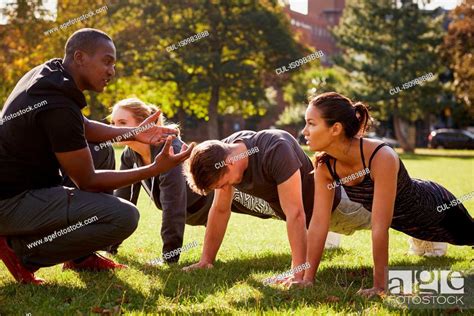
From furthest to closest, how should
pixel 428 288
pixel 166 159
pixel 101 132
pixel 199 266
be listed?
pixel 199 266
pixel 101 132
pixel 428 288
pixel 166 159

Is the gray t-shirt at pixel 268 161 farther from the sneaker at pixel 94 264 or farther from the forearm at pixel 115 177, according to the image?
the sneaker at pixel 94 264

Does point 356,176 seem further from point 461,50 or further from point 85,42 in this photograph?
point 461,50

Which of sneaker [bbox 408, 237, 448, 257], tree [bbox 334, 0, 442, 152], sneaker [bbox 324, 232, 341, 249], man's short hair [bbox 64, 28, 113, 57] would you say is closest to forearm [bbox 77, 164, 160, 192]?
man's short hair [bbox 64, 28, 113, 57]

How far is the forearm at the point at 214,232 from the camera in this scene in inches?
232

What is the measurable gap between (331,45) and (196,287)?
335 feet

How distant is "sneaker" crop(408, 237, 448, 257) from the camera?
22.1 ft

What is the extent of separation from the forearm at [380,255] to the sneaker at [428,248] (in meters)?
2.17

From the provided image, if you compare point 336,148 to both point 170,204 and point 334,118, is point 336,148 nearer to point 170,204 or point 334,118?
point 334,118

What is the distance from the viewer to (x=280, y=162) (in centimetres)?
532

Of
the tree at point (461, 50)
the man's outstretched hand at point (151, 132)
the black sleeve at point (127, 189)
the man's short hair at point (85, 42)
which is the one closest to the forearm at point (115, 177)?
the man's outstretched hand at point (151, 132)

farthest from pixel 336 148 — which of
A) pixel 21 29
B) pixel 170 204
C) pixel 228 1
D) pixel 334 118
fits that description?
pixel 228 1

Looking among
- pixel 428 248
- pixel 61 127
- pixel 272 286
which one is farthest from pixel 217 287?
pixel 428 248

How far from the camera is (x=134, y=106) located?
6.45 meters

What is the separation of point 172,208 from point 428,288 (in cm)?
244
